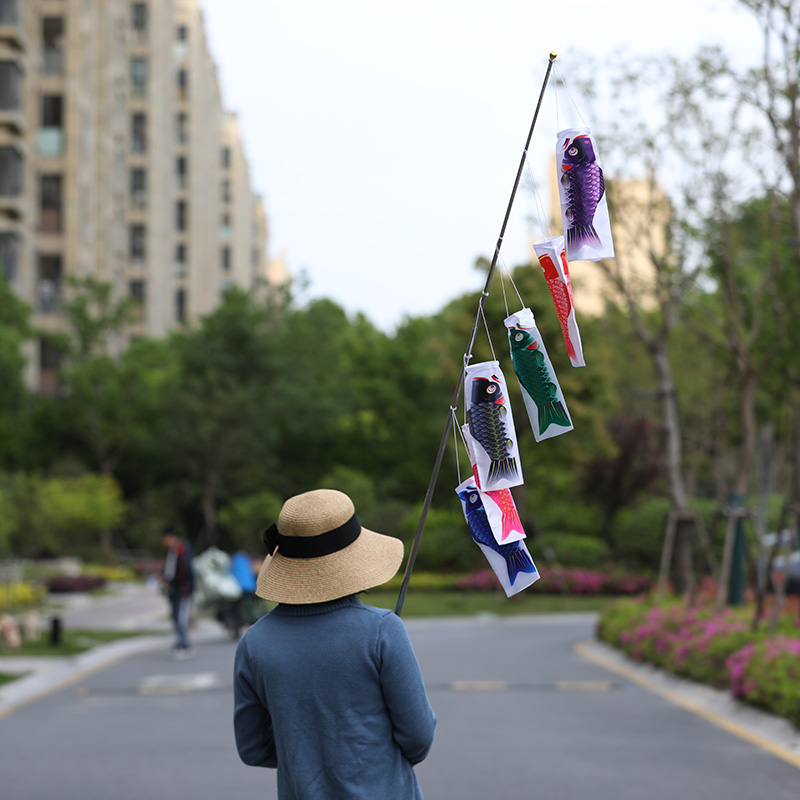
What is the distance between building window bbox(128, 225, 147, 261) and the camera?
6831 centimetres

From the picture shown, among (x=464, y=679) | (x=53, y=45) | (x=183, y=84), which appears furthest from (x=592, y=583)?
(x=183, y=84)

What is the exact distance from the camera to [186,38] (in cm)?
8669

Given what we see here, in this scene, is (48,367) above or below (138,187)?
below

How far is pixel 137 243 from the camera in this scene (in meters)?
68.8

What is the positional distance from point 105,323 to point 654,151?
30.0m

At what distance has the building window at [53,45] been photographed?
1994 inches

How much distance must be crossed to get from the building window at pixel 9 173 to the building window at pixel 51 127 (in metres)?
5.67

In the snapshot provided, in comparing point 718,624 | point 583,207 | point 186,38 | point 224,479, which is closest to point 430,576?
point 224,479

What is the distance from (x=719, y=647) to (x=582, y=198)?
9.30 m

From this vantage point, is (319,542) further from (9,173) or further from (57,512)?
(9,173)

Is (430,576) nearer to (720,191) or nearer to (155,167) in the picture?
(720,191)

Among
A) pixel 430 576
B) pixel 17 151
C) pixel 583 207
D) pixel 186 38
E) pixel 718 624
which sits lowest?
pixel 430 576

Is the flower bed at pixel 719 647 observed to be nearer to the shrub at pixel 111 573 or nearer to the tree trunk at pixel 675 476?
the tree trunk at pixel 675 476

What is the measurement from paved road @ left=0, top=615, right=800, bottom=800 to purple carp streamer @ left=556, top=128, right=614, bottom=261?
441cm
